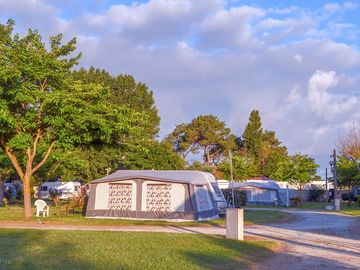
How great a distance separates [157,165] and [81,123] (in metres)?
26.3

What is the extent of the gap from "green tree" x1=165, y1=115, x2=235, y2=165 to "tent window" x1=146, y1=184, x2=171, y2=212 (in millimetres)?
46291

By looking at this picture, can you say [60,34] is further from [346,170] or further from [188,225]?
[346,170]

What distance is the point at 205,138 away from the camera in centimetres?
7762

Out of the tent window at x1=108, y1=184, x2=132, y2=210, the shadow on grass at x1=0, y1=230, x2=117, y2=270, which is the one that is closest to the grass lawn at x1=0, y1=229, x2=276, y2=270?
the shadow on grass at x1=0, y1=230, x2=117, y2=270

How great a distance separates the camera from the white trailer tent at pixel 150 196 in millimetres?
29516

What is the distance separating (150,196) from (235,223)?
11911 millimetres

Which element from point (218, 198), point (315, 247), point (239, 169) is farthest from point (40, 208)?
point (239, 169)

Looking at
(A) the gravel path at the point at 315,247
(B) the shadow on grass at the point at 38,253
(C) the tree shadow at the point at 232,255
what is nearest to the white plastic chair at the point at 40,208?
(A) the gravel path at the point at 315,247

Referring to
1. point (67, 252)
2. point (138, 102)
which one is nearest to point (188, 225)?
point (67, 252)

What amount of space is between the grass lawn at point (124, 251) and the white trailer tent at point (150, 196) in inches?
406

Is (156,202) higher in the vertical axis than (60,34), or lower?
lower

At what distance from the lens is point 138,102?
194ft

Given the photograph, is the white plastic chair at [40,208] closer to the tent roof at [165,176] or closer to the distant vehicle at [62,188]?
the tent roof at [165,176]

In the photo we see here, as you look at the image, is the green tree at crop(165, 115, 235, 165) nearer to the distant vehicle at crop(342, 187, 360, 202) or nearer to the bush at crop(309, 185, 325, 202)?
the bush at crop(309, 185, 325, 202)
